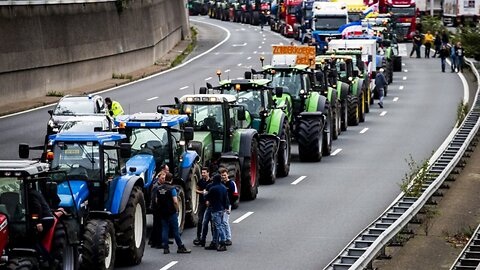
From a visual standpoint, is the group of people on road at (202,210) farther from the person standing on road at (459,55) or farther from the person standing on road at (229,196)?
the person standing on road at (459,55)

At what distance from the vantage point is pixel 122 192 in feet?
70.7

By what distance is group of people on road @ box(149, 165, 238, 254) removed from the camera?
23.2m

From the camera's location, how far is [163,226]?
2339 cm

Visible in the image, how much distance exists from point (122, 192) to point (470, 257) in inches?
235

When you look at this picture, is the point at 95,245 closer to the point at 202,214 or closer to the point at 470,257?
the point at 202,214

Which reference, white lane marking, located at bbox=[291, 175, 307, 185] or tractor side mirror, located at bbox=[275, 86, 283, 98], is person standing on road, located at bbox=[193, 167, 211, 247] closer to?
white lane marking, located at bbox=[291, 175, 307, 185]

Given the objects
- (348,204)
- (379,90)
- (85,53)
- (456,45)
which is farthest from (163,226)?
(456,45)

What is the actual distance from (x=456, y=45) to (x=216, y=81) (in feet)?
46.0

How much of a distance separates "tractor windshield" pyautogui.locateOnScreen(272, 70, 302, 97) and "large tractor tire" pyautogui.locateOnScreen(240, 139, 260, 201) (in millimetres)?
7834

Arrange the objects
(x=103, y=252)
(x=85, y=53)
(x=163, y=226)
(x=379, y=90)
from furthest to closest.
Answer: (x=85, y=53) → (x=379, y=90) → (x=163, y=226) → (x=103, y=252)

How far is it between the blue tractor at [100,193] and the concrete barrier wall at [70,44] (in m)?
30.1

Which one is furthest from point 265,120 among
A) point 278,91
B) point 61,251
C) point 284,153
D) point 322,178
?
point 61,251

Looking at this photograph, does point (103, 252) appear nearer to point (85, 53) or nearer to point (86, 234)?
point (86, 234)

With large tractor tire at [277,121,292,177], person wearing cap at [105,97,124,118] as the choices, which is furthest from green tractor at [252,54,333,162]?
person wearing cap at [105,97,124,118]
